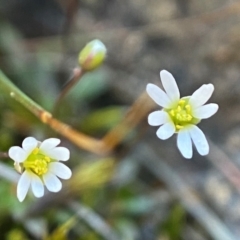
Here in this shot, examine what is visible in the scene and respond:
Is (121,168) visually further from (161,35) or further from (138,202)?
(161,35)

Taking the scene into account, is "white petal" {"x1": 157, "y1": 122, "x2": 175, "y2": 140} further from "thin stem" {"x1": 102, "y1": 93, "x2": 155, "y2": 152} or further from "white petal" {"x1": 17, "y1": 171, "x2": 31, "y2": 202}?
"thin stem" {"x1": 102, "y1": 93, "x2": 155, "y2": 152}

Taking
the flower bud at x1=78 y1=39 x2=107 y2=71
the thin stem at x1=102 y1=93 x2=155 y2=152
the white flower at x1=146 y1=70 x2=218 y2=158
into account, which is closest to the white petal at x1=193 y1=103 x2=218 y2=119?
the white flower at x1=146 y1=70 x2=218 y2=158

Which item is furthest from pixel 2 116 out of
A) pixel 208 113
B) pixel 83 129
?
pixel 208 113

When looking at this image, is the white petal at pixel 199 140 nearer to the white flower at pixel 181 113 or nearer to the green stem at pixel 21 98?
the white flower at pixel 181 113

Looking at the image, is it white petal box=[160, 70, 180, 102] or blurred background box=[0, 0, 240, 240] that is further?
blurred background box=[0, 0, 240, 240]

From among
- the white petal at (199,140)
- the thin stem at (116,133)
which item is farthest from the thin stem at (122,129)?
the white petal at (199,140)

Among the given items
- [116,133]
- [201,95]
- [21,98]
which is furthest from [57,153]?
[116,133]

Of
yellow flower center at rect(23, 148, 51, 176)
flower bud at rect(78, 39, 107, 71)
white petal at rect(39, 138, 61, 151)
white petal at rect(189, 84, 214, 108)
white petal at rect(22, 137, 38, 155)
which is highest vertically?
flower bud at rect(78, 39, 107, 71)
